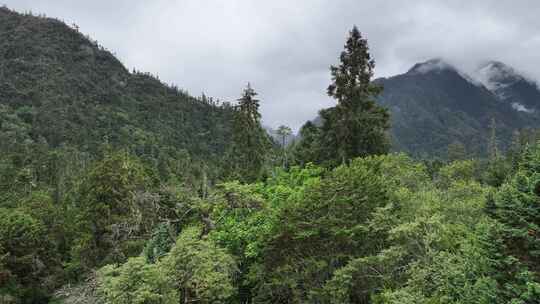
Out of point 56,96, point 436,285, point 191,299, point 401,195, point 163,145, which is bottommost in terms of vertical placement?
point 191,299

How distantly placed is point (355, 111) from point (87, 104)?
456 feet

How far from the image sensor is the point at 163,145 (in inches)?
4803

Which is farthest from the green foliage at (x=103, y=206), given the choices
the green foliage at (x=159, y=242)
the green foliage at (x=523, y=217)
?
the green foliage at (x=523, y=217)

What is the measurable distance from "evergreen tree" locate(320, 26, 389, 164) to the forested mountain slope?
6959cm

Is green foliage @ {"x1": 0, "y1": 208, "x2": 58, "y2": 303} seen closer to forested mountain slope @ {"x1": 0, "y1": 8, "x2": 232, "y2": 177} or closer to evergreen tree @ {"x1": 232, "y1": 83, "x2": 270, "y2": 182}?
evergreen tree @ {"x1": 232, "y1": 83, "x2": 270, "y2": 182}

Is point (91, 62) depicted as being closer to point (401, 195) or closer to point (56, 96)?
point (56, 96)

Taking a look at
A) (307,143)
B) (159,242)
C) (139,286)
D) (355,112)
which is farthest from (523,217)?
(307,143)

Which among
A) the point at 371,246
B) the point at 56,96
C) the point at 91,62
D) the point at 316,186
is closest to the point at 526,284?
the point at 371,246

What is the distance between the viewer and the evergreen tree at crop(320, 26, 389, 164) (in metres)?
27.9

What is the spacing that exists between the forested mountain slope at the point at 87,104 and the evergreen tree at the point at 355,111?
69.6m

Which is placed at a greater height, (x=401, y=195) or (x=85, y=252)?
(x=401, y=195)

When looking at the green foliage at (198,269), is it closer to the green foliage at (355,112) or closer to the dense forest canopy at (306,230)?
the dense forest canopy at (306,230)

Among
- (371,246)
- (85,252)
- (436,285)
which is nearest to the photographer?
(436,285)

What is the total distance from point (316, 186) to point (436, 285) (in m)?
6.90
